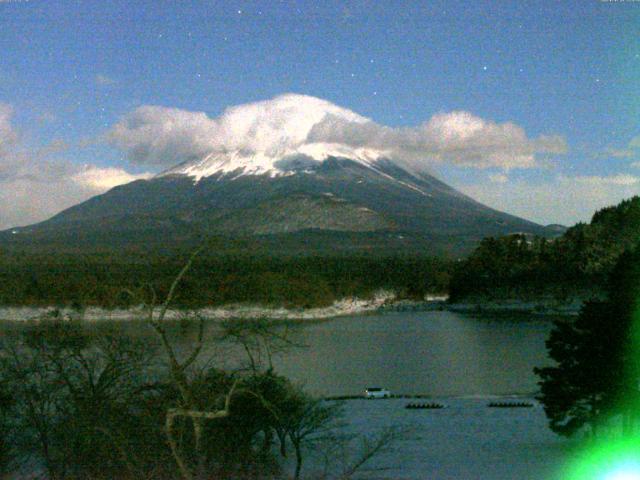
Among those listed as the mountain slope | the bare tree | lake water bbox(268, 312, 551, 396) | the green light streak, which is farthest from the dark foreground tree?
the mountain slope

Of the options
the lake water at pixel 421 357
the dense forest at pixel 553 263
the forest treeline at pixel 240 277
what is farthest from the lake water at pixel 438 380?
the dense forest at pixel 553 263

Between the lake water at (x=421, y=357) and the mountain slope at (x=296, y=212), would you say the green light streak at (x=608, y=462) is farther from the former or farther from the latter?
the mountain slope at (x=296, y=212)

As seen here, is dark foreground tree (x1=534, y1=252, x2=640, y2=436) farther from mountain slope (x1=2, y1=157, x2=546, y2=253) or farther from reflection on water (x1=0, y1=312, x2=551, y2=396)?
mountain slope (x1=2, y1=157, x2=546, y2=253)

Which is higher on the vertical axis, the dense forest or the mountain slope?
the mountain slope

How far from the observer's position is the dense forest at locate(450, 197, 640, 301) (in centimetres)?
4394

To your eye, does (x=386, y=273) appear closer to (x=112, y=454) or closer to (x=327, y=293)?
(x=327, y=293)

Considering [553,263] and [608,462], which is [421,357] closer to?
[608,462]

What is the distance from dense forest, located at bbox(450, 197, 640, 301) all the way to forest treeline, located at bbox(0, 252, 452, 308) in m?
4.10

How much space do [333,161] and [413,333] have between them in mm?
83945

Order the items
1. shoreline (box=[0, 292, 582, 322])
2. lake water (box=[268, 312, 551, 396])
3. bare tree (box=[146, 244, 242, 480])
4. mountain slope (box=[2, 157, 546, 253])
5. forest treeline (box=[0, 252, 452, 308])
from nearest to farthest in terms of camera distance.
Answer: bare tree (box=[146, 244, 242, 480])
lake water (box=[268, 312, 551, 396])
shoreline (box=[0, 292, 582, 322])
forest treeline (box=[0, 252, 452, 308])
mountain slope (box=[2, 157, 546, 253])

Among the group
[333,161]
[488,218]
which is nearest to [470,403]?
[488,218]

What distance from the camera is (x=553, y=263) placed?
150 feet

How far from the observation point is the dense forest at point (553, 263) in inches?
1730

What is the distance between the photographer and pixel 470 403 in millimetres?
14789
